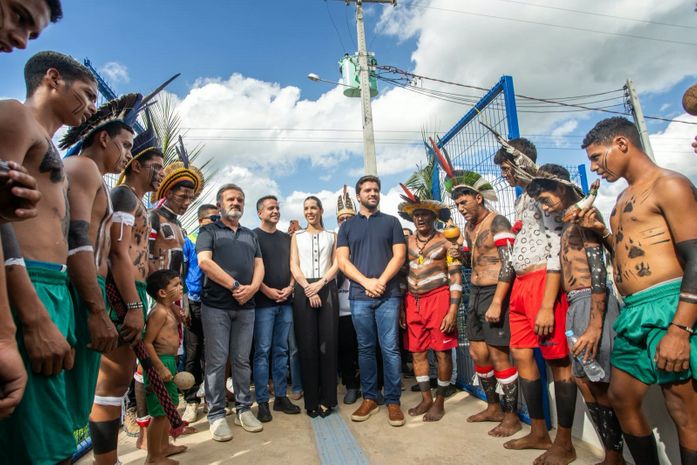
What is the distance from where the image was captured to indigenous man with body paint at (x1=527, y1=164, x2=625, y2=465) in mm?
2432

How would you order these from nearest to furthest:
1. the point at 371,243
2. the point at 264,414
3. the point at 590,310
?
the point at 590,310 → the point at 264,414 → the point at 371,243

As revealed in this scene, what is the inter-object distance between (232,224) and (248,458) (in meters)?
2.22

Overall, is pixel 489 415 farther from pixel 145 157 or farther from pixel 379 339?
pixel 145 157

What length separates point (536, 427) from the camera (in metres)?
2.97

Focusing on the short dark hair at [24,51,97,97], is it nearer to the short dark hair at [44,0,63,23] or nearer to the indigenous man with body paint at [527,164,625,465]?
the short dark hair at [44,0,63,23]

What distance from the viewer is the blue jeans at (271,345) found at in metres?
4.06

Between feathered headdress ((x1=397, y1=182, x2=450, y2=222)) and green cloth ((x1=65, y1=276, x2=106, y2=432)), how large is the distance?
10.2 ft

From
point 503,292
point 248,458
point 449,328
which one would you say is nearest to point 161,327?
point 248,458

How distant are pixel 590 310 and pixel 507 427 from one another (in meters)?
1.33

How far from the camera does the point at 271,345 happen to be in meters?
4.35

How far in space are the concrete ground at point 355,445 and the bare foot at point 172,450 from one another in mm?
44

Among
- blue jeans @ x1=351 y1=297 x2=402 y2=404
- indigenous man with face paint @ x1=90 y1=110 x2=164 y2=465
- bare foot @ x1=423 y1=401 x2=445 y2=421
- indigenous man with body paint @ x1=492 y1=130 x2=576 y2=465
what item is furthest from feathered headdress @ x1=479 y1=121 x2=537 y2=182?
indigenous man with face paint @ x1=90 y1=110 x2=164 y2=465

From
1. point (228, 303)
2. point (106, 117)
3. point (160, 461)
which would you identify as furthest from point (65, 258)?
point (228, 303)

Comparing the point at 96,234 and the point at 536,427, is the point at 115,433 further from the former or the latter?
the point at 536,427
